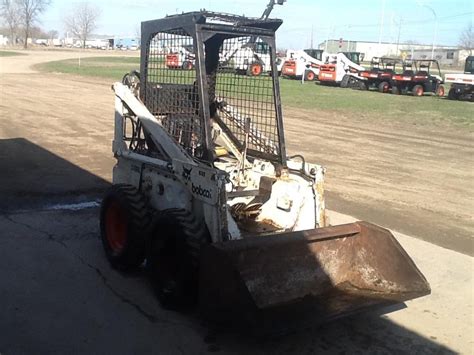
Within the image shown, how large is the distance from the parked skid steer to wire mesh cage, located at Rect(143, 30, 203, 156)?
0.6 inches

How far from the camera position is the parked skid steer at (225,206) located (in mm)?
4219

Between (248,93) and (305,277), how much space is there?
193cm

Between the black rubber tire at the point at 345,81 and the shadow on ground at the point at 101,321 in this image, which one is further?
the black rubber tire at the point at 345,81

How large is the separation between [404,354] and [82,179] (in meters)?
6.25

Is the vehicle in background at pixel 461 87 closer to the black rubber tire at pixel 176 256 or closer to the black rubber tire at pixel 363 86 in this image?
the black rubber tire at pixel 363 86

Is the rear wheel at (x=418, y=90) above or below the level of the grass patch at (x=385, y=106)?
above

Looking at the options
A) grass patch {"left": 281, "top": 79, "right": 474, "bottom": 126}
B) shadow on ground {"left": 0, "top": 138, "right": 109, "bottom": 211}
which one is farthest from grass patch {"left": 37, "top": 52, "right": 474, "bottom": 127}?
shadow on ground {"left": 0, "top": 138, "right": 109, "bottom": 211}

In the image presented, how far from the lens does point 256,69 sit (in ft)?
17.4

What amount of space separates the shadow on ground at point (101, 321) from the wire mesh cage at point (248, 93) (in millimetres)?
1754

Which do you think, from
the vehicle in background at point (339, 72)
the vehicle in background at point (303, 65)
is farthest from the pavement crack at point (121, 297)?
the vehicle in background at point (303, 65)

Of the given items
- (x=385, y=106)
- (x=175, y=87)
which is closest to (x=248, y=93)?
(x=175, y=87)

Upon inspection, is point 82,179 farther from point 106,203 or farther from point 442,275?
point 442,275

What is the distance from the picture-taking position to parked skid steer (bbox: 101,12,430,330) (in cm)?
422

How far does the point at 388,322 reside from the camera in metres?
4.68
